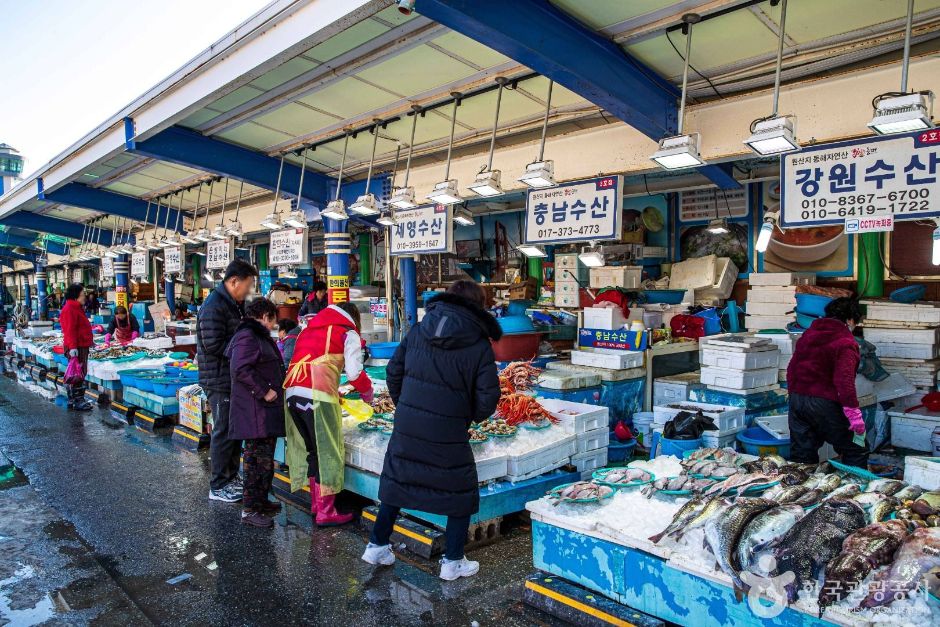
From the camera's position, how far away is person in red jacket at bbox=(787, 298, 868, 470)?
4.91 m

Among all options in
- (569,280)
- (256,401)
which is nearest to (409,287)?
(569,280)

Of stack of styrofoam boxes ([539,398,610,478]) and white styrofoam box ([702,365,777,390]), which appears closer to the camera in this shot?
stack of styrofoam boxes ([539,398,610,478])

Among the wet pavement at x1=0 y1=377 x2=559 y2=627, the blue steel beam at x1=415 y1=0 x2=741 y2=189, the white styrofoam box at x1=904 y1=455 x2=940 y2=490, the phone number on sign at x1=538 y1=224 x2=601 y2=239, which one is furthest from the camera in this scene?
the phone number on sign at x1=538 y1=224 x2=601 y2=239

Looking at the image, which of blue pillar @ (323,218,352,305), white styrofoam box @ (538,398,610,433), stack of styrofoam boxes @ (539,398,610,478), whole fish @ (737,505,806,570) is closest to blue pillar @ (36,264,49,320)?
blue pillar @ (323,218,352,305)

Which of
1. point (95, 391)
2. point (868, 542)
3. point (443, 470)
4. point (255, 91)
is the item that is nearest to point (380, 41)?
point (255, 91)

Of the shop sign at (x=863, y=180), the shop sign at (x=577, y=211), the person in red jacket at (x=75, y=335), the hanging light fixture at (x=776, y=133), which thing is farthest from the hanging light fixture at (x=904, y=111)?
the person in red jacket at (x=75, y=335)

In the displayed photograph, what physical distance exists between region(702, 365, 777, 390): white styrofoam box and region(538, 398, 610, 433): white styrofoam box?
1.85m

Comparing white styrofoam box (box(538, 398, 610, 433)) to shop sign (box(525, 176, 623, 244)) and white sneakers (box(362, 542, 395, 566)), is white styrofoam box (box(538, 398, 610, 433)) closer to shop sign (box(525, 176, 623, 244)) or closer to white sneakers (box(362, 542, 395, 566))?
white sneakers (box(362, 542, 395, 566))

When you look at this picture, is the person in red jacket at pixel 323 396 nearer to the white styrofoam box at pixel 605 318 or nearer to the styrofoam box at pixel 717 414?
the styrofoam box at pixel 717 414

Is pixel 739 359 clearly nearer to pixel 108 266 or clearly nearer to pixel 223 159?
pixel 223 159

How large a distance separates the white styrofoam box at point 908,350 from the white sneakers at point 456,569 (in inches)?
253

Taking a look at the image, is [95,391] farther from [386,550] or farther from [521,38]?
[521,38]

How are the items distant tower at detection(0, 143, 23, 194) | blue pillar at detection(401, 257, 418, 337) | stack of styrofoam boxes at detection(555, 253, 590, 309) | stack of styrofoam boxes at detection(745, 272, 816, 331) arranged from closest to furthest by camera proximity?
stack of styrofoam boxes at detection(745, 272, 816, 331)
blue pillar at detection(401, 257, 418, 337)
stack of styrofoam boxes at detection(555, 253, 590, 309)
distant tower at detection(0, 143, 23, 194)

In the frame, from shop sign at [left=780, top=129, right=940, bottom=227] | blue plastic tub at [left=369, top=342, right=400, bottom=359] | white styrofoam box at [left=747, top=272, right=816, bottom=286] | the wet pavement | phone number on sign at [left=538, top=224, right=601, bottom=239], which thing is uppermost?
shop sign at [left=780, top=129, right=940, bottom=227]
